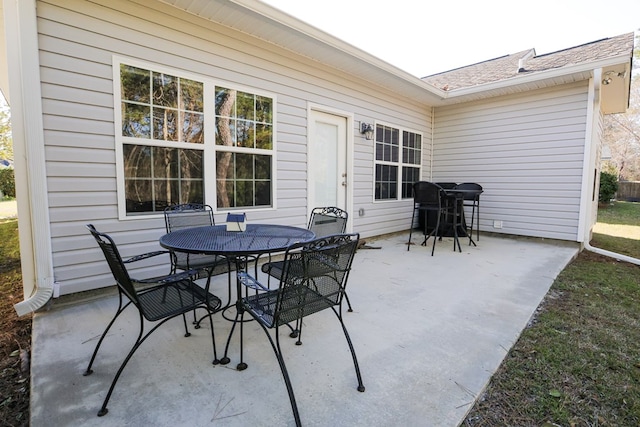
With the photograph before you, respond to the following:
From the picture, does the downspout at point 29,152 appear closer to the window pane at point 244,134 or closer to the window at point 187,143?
the window at point 187,143

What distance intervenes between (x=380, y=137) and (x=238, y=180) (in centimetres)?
304

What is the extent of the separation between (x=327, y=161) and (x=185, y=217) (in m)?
2.63

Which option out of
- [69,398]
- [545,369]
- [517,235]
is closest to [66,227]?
[69,398]

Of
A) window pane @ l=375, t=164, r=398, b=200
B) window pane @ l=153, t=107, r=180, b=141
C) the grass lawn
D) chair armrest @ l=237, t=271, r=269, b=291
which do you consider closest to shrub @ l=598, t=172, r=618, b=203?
window pane @ l=375, t=164, r=398, b=200

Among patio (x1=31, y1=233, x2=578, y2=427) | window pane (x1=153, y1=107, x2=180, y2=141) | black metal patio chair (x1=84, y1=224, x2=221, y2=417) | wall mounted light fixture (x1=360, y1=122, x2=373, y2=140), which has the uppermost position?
wall mounted light fixture (x1=360, y1=122, x2=373, y2=140)

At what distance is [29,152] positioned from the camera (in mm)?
2479

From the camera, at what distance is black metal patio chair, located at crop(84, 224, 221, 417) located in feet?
4.88

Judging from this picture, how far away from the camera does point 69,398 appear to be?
61.0 inches

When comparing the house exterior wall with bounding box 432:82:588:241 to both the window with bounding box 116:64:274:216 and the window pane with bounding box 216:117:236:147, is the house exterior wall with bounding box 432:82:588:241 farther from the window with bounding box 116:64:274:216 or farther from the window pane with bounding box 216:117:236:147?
the window pane with bounding box 216:117:236:147

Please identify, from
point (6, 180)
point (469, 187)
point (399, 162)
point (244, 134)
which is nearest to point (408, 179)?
point (399, 162)

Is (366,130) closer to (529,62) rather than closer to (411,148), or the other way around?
(411,148)

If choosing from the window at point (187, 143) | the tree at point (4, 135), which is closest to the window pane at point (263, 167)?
the window at point (187, 143)

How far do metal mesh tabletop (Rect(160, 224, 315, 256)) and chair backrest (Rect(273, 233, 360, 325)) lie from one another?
0.93 ft

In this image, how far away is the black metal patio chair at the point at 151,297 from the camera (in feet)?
4.88
